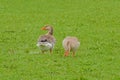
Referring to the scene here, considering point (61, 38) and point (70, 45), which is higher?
point (61, 38)

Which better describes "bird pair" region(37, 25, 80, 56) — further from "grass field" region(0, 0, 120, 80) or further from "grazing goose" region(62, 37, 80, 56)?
"grass field" region(0, 0, 120, 80)

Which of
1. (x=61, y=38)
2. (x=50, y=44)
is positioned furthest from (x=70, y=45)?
(x=61, y=38)

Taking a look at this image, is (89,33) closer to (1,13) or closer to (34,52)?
(34,52)

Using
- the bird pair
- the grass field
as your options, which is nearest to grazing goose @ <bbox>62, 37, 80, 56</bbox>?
the bird pair

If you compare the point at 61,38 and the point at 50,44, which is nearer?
the point at 50,44

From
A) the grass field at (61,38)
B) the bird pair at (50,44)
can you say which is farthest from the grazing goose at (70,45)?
the grass field at (61,38)

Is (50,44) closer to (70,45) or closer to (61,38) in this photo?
(70,45)

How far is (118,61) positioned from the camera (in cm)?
1357

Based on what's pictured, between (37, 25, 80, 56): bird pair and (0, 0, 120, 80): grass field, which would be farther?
(37, 25, 80, 56): bird pair

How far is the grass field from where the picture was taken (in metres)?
12.1

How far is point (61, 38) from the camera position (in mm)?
18578

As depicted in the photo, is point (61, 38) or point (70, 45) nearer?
point (70, 45)

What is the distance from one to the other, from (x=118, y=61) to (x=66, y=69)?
5.97ft

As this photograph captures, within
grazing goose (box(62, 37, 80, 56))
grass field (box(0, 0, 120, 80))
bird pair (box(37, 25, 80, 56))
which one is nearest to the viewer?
grass field (box(0, 0, 120, 80))
